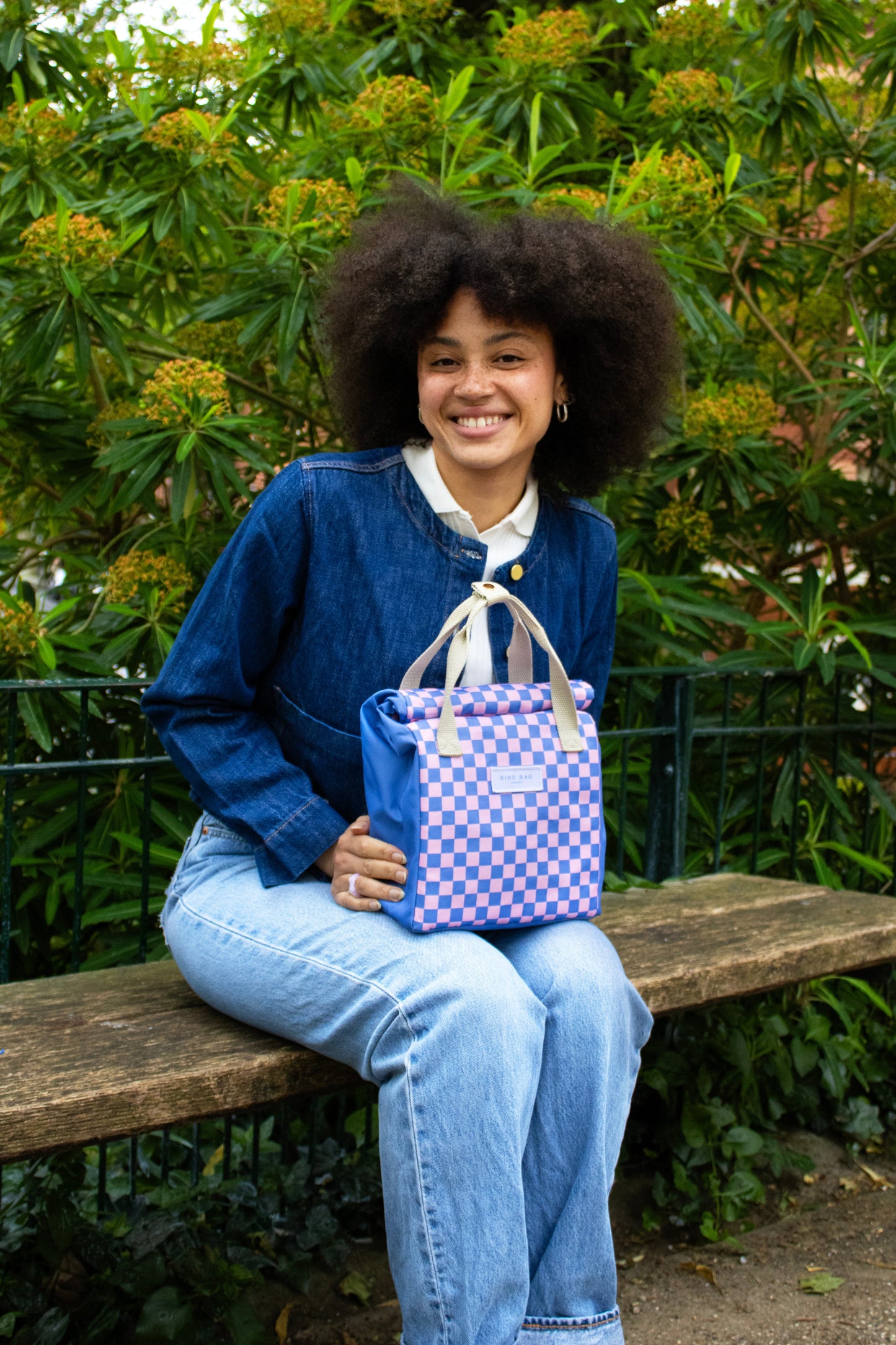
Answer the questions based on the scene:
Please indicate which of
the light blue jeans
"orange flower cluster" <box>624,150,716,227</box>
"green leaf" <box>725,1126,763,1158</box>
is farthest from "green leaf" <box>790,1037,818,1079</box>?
"orange flower cluster" <box>624,150,716,227</box>

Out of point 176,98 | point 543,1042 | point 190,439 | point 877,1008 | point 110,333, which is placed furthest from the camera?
point 877,1008

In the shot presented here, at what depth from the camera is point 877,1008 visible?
364 cm

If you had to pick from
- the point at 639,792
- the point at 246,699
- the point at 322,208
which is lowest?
the point at 639,792

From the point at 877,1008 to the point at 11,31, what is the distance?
348cm

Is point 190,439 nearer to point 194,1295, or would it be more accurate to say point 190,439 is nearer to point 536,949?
point 536,949

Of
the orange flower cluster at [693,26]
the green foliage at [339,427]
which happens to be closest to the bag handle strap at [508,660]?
the green foliage at [339,427]

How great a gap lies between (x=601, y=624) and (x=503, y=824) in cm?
67

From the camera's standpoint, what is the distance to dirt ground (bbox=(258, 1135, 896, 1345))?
255 cm

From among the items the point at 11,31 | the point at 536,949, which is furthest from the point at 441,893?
the point at 11,31

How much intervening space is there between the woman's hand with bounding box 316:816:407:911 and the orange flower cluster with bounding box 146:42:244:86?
207 centimetres

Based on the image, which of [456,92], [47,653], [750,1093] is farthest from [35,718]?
[750,1093]

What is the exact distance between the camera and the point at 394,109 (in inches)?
119

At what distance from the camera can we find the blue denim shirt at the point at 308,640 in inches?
79.4

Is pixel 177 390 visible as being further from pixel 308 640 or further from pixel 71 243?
pixel 308 640
